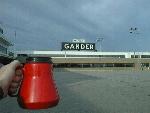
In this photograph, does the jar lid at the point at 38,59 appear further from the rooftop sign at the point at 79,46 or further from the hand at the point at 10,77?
the rooftop sign at the point at 79,46

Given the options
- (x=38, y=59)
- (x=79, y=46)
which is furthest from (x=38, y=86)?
(x=79, y=46)

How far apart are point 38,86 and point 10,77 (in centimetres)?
17

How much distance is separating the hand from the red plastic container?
44 millimetres

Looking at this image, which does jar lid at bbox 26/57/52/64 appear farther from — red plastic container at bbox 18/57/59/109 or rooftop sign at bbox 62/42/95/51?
rooftop sign at bbox 62/42/95/51

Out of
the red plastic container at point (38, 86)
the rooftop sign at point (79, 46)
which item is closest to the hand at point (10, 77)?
the red plastic container at point (38, 86)

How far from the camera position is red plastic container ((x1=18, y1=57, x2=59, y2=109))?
2.03 meters

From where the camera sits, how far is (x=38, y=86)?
2.10 metres

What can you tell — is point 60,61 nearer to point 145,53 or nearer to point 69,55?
point 69,55

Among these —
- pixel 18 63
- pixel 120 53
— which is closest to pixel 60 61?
pixel 120 53

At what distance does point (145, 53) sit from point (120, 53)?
12.1 m

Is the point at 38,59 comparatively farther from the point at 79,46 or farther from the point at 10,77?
the point at 79,46

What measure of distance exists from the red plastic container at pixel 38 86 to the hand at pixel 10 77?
0.14 ft

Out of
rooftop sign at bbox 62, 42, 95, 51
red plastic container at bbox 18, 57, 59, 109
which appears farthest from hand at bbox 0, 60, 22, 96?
rooftop sign at bbox 62, 42, 95, 51

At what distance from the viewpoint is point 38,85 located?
6.89 feet
